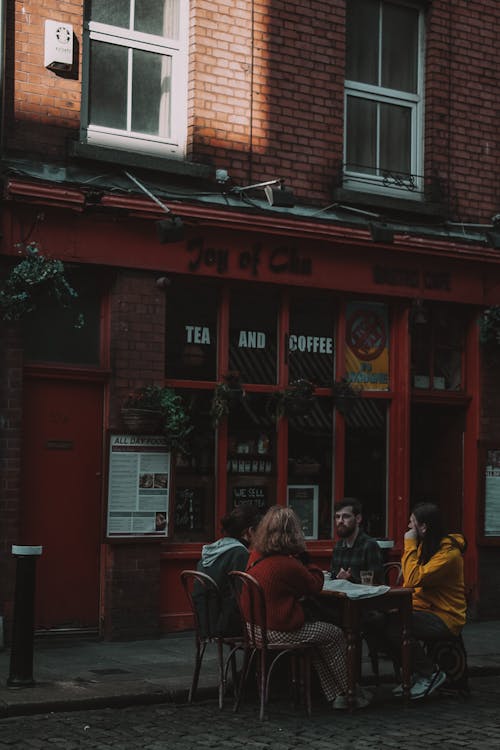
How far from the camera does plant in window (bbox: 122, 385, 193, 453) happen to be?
11.0 meters

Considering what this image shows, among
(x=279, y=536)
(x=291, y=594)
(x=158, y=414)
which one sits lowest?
(x=291, y=594)

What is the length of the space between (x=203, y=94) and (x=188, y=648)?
5.28 m

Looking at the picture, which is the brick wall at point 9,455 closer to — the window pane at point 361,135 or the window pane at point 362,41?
the window pane at point 361,135

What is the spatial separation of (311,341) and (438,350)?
1765 millimetres

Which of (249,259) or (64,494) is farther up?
(249,259)

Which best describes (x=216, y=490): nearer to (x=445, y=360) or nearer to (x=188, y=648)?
(x=188, y=648)

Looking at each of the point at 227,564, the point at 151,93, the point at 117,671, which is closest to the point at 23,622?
the point at 117,671

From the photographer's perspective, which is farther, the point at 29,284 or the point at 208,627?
the point at 29,284

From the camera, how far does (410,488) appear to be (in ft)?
44.1

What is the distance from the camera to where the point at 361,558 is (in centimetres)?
928

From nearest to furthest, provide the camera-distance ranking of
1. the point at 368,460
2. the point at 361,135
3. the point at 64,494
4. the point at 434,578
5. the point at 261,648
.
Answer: the point at 261,648 < the point at 434,578 < the point at 64,494 < the point at 368,460 < the point at 361,135

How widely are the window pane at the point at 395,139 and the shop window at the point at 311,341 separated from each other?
6.15ft

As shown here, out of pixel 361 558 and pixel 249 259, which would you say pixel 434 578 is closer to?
pixel 361 558

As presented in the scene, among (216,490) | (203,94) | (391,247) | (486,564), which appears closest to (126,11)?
(203,94)
